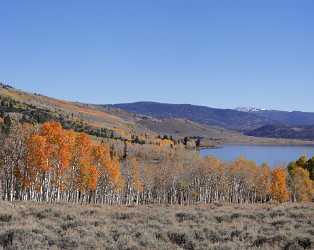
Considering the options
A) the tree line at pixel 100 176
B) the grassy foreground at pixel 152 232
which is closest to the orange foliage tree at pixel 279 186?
the tree line at pixel 100 176

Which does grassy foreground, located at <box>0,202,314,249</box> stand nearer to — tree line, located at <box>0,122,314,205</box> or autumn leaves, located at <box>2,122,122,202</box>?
tree line, located at <box>0,122,314,205</box>

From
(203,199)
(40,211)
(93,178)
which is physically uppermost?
(40,211)

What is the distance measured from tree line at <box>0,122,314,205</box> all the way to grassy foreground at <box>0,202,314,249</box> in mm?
40728

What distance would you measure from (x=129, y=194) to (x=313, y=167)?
39566 mm

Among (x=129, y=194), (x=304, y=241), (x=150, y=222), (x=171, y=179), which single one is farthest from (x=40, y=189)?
(x=304, y=241)

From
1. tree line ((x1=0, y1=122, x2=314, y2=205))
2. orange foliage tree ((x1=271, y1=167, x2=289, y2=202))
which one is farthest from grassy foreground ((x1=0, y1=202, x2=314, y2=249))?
orange foliage tree ((x1=271, y1=167, x2=289, y2=202))

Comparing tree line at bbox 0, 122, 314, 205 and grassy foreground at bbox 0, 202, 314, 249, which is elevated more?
grassy foreground at bbox 0, 202, 314, 249

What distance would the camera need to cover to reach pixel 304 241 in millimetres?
15844

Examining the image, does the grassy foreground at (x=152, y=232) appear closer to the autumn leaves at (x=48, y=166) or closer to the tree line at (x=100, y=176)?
the tree line at (x=100, y=176)

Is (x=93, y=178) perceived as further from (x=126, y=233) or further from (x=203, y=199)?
(x=126, y=233)

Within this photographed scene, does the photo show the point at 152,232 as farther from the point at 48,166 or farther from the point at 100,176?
the point at 100,176

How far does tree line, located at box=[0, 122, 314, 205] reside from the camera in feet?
228

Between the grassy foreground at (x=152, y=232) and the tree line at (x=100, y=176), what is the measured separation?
134 feet

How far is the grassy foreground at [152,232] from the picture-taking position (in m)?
15.5
